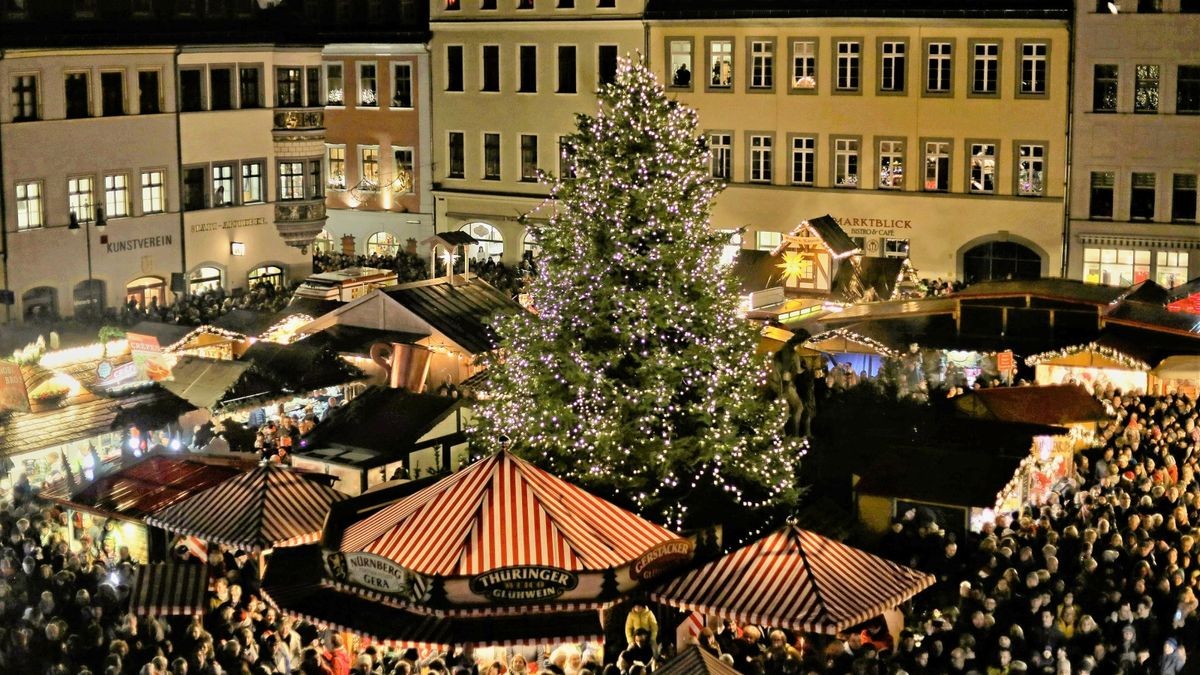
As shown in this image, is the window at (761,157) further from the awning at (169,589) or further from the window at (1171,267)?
the awning at (169,589)

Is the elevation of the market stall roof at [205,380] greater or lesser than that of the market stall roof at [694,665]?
lesser

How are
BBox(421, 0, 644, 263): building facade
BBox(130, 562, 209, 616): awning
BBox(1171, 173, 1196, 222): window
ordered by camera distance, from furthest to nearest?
BBox(421, 0, 644, 263): building facade < BBox(1171, 173, 1196, 222): window < BBox(130, 562, 209, 616): awning

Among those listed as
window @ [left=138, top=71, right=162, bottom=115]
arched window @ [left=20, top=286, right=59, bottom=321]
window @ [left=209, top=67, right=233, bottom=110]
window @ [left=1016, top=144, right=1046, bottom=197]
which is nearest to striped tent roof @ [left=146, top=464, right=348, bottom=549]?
arched window @ [left=20, top=286, right=59, bottom=321]

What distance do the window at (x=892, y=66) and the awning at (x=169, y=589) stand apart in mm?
29200

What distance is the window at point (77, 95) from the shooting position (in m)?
42.2

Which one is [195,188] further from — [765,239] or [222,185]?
[765,239]

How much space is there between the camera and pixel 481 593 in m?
17.7

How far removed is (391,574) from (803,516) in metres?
6.00

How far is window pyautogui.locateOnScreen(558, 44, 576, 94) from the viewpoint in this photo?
5050 centimetres

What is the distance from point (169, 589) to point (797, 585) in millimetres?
6326

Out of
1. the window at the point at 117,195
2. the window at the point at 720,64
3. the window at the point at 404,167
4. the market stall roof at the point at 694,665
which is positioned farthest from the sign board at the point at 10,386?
the window at the point at 404,167

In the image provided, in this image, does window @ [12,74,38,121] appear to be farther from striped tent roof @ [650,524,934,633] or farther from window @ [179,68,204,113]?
striped tent roof @ [650,524,934,633]

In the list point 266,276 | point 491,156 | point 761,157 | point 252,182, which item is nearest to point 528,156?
point 491,156

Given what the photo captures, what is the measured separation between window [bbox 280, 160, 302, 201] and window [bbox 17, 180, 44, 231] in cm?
761
